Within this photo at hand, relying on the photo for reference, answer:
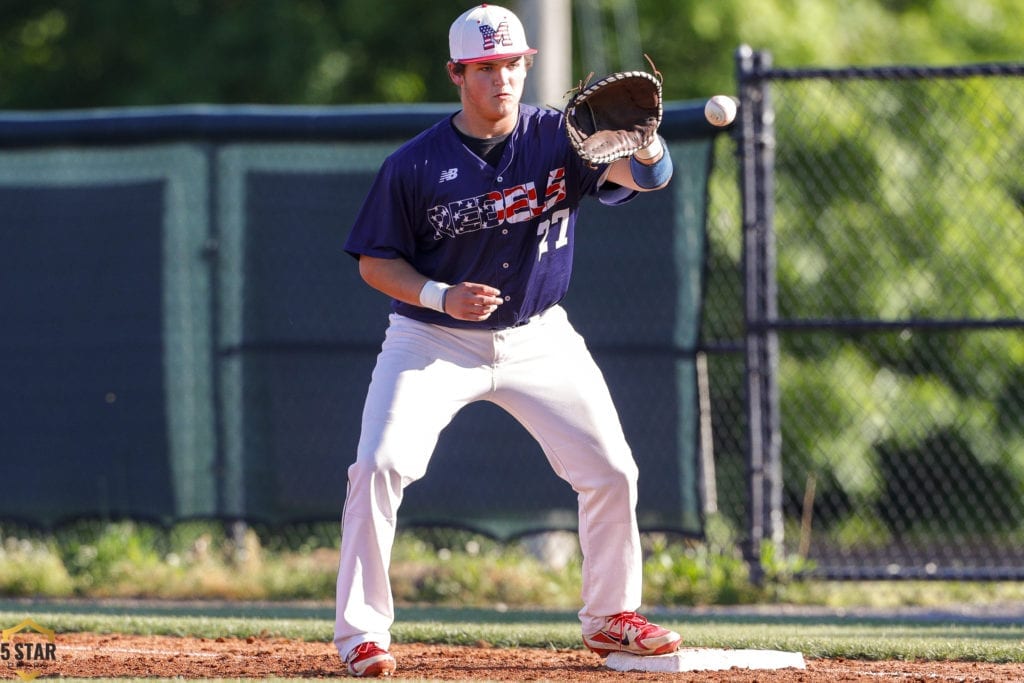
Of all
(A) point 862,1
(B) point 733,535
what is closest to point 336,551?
(B) point 733,535

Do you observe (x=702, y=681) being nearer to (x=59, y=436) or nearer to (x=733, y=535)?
(x=733, y=535)

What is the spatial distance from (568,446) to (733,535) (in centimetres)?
297

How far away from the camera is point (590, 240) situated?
25.5ft

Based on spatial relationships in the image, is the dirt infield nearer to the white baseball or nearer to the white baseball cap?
the white baseball

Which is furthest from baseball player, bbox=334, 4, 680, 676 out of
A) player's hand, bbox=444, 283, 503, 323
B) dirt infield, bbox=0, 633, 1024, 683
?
dirt infield, bbox=0, 633, 1024, 683

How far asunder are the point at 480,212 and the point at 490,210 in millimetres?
36

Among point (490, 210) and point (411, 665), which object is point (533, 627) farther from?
point (490, 210)

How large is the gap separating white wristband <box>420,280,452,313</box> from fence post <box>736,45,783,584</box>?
9.87ft

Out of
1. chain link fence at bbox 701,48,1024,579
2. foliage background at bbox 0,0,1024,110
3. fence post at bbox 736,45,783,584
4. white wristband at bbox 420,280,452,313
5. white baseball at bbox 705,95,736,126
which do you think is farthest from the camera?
foliage background at bbox 0,0,1024,110

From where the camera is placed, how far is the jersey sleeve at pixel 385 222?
5094 mm

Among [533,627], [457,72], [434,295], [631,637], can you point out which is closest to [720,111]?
[457,72]

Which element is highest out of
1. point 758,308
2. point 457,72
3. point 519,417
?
point 457,72

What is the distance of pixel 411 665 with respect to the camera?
524cm

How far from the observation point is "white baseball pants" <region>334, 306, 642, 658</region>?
4941 mm
